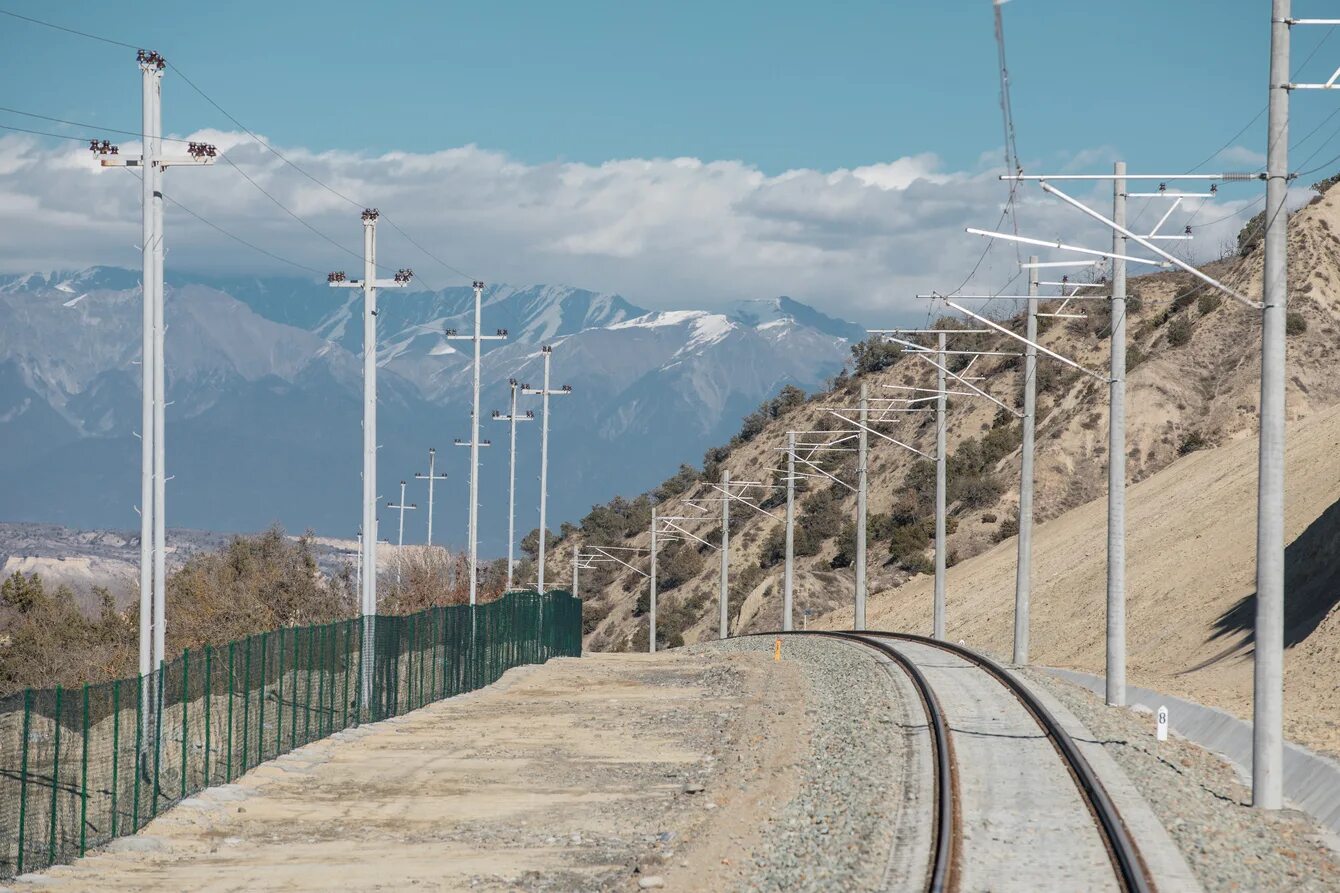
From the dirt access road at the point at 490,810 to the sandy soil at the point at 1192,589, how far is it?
28.1ft

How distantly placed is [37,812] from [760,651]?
121 feet

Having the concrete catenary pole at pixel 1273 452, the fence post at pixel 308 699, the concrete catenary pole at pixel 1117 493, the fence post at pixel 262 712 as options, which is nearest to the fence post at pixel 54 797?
the fence post at pixel 262 712

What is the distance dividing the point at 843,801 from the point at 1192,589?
31588 millimetres

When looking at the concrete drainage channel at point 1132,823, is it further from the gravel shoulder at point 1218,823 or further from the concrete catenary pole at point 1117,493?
the concrete catenary pole at point 1117,493

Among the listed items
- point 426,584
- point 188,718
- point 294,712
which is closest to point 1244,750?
point 294,712

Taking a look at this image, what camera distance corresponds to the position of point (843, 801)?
22.0 metres

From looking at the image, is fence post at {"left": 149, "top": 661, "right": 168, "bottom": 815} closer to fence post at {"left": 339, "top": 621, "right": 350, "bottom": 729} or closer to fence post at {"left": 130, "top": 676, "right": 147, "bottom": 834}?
fence post at {"left": 130, "top": 676, "right": 147, "bottom": 834}

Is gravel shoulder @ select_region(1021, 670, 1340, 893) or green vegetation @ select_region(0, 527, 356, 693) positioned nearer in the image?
gravel shoulder @ select_region(1021, 670, 1340, 893)

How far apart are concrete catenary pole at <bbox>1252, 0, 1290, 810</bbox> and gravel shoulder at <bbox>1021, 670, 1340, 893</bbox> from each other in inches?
30.7

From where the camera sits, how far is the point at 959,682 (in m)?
36.4

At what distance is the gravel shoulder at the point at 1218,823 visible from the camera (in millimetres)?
17719

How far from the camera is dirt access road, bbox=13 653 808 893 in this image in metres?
18.8

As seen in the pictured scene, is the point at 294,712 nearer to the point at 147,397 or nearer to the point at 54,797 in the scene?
the point at 147,397

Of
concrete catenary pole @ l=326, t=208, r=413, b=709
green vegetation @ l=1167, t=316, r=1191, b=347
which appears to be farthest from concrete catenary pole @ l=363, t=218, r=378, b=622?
green vegetation @ l=1167, t=316, r=1191, b=347
